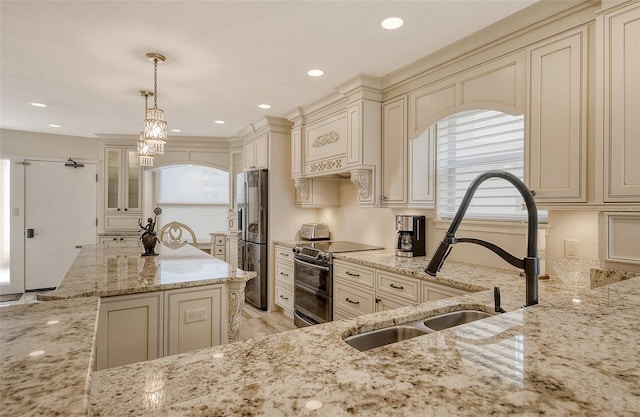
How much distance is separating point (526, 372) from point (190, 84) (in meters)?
3.47

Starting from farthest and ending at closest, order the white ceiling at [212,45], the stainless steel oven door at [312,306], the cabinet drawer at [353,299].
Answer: the stainless steel oven door at [312,306], the cabinet drawer at [353,299], the white ceiling at [212,45]

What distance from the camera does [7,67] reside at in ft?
9.58

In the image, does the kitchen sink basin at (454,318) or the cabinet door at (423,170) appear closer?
the kitchen sink basin at (454,318)

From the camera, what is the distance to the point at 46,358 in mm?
826

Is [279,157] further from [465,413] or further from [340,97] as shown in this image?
[465,413]

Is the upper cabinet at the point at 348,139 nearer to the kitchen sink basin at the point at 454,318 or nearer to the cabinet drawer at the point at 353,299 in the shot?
the cabinet drawer at the point at 353,299

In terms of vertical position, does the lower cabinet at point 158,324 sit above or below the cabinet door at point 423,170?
below

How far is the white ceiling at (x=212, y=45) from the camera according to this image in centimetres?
206

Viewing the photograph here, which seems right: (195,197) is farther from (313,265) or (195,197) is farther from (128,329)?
(128,329)

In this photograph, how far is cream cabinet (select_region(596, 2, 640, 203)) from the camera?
1.60 metres

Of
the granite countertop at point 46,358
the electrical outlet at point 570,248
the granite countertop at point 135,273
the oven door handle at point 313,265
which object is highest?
the electrical outlet at point 570,248

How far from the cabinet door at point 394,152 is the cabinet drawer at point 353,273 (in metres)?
0.69

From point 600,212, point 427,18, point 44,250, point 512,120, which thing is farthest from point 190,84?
point 44,250

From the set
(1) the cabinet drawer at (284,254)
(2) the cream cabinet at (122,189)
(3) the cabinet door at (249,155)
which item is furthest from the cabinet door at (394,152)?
(2) the cream cabinet at (122,189)
